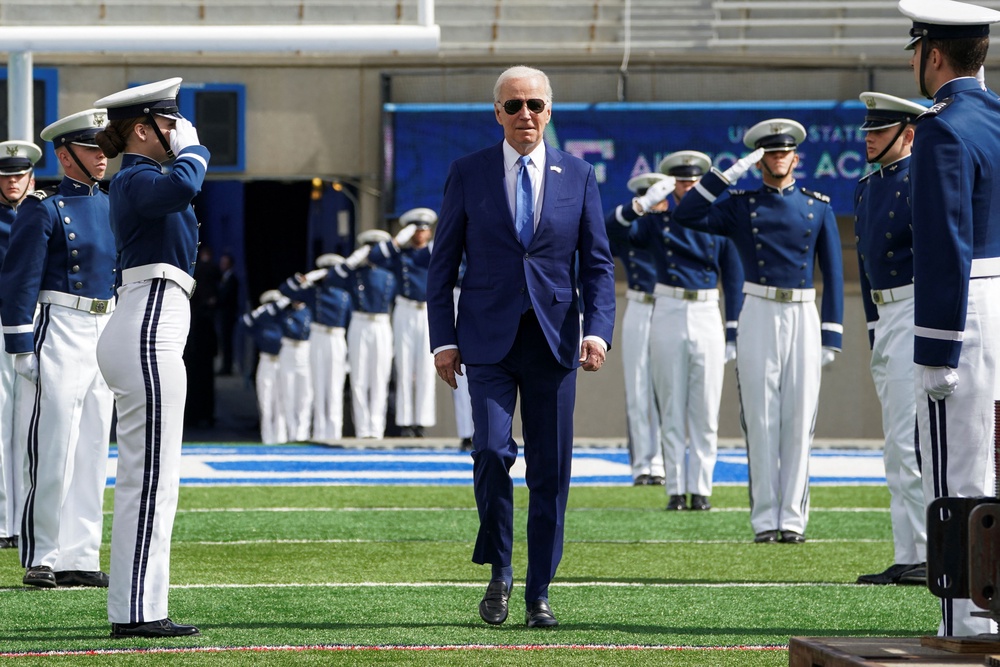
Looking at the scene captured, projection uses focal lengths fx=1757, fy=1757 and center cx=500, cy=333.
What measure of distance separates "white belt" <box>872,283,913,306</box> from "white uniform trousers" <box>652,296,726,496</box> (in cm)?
342

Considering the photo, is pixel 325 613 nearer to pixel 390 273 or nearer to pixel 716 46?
pixel 390 273

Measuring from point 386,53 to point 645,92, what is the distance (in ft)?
9.36

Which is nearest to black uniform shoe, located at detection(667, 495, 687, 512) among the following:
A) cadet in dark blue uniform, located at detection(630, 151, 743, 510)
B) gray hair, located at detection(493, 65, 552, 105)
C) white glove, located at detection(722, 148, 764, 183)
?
cadet in dark blue uniform, located at detection(630, 151, 743, 510)

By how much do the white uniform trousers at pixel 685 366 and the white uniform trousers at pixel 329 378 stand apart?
329 inches

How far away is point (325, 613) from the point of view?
613 centimetres

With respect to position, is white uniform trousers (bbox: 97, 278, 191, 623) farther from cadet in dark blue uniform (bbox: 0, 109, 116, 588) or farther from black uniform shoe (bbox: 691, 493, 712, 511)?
black uniform shoe (bbox: 691, 493, 712, 511)

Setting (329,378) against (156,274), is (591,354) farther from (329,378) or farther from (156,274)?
(329,378)

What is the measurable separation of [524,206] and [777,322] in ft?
10.7

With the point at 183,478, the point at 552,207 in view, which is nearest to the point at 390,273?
the point at 183,478

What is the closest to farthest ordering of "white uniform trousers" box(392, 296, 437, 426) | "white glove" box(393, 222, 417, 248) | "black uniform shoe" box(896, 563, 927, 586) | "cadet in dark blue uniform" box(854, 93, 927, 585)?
"black uniform shoe" box(896, 563, 927, 586) → "cadet in dark blue uniform" box(854, 93, 927, 585) → "white glove" box(393, 222, 417, 248) → "white uniform trousers" box(392, 296, 437, 426)

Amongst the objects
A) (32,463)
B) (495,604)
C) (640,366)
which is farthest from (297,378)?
(495,604)

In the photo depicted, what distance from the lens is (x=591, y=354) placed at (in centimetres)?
576

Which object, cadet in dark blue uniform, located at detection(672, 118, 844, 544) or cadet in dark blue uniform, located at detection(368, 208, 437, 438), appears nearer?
cadet in dark blue uniform, located at detection(672, 118, 844, 544)

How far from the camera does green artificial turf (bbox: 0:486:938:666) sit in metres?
5.37
